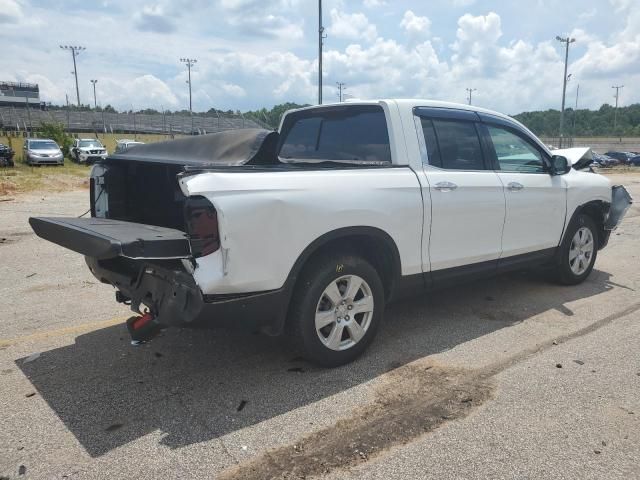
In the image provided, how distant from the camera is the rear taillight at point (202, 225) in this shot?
9.90ft

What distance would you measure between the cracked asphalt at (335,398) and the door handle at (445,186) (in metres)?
1.23

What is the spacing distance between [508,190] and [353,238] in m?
1.83

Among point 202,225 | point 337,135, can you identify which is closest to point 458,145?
point 337,135

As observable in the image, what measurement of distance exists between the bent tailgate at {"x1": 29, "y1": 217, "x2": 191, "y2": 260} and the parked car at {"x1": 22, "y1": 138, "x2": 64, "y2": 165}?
1047 inches

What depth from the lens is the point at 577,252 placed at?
5996 mm

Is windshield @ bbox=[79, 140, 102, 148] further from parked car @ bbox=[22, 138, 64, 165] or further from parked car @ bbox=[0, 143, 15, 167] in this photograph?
parked car @ bbox=[0, 143, 15, 167]

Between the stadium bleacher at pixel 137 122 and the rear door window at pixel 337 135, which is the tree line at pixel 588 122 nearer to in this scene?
the stadium bleacher at pixel 137 122

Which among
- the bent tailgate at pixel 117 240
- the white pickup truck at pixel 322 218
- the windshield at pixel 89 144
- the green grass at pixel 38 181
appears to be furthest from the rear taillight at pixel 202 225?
the windshield at pixel 89 144

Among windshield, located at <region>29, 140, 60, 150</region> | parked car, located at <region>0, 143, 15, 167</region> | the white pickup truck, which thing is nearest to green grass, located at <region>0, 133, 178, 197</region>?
parked car, located at <region>0, 143, 15, 167</region>

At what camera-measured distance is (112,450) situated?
287 centimetres

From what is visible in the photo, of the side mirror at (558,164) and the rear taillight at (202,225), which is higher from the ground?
the side mirror at (558,164)

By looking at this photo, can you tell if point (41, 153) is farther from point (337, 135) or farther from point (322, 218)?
point (322, 218)

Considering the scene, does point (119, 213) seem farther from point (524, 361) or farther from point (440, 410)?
point (524, 361)

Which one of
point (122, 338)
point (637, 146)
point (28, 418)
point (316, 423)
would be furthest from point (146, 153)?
point (637, 146)
